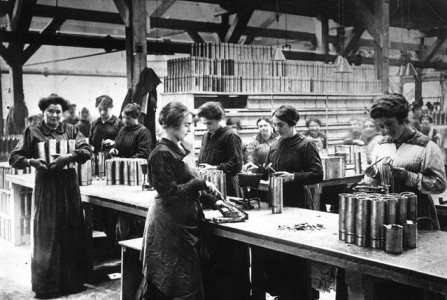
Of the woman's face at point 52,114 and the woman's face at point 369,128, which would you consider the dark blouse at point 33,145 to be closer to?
the woman's face at point 52,114

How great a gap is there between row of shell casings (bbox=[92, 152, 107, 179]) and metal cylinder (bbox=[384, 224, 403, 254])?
3.95 metres

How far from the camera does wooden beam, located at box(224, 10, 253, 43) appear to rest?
9828 millimetres

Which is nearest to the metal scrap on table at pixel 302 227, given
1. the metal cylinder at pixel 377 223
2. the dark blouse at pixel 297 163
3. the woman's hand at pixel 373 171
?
the woman's hand at pixel 373 171

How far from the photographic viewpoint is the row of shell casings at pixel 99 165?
5859 mm

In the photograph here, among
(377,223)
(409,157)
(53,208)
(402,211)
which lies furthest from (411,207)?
(53,208)

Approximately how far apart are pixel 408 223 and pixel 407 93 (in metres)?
20.6

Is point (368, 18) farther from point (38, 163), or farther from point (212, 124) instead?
point (38, 163)

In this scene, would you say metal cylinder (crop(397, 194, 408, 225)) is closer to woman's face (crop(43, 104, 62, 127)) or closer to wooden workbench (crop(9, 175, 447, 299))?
wooden workbench (crop(9, 175, 447, 299))

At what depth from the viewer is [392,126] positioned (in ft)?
10.4

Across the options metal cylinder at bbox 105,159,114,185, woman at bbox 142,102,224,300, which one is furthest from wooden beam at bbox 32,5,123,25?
woman at bbox 142,102,224,300

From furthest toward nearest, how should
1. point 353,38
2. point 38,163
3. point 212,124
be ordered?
point 353,38 → point 212,124 → point 38,163

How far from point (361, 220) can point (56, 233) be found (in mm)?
2796

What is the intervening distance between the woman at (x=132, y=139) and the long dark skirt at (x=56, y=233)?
123 cm

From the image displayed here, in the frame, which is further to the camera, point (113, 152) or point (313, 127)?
point (313, 127)
